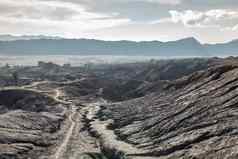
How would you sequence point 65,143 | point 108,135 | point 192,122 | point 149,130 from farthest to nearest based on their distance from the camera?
point 108,135 → point 149,130 → point 65,143 → point 192,122

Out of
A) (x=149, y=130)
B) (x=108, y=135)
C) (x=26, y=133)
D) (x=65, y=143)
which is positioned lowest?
(x=65, y=143)

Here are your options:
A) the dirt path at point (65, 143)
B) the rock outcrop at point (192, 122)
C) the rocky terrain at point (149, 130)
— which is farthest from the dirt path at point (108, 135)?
the dirt path at point (65, 143)

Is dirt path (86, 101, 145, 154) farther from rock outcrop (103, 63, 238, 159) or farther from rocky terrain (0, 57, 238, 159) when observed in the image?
rock outcrop (103, 63, 238, 159)

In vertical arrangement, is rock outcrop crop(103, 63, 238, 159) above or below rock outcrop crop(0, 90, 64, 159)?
above

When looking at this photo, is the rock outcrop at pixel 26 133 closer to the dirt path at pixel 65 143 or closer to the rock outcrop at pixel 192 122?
the dirt path at pixel 65 143

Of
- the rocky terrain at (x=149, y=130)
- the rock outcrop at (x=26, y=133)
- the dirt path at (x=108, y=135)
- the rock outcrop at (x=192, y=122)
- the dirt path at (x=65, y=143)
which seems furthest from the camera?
the dirt path at (x=65, y=143)

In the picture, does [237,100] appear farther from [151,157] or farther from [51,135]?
[51,135]

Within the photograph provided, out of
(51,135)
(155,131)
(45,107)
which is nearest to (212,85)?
(155,131)

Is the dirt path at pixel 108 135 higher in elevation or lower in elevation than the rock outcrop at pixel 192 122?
lower

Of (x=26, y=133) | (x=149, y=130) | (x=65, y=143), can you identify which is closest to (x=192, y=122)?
(x=149, y=130)

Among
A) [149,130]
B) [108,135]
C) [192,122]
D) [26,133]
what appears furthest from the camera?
[108,135]

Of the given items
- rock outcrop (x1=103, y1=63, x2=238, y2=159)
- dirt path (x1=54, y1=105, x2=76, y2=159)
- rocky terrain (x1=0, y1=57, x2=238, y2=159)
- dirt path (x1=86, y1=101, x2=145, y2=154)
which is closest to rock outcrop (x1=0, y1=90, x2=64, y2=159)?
rocky terrain (x1=0, y1=57, x2=238, y2=159)

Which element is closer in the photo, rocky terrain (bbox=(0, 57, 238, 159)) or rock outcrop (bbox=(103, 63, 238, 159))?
rock outcrop (bbox=(103, 63, 238, 159))

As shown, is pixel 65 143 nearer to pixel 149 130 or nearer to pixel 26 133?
pixel 26 133
